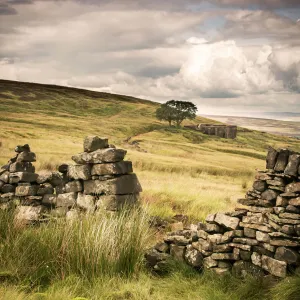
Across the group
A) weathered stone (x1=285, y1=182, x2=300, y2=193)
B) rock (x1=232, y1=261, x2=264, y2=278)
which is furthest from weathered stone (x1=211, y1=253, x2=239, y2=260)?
weathered stone (x1=285, y1=182, x2=300, y2=193)

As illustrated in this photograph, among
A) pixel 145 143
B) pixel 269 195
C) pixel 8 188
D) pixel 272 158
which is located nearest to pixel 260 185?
pixel 269 195

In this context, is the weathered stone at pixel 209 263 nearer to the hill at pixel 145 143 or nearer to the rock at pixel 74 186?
the rock at pixel 74 186

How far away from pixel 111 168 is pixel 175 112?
101 m

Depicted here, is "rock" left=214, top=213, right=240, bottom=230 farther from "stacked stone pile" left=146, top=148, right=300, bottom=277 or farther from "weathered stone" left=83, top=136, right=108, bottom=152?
"weathered stone" left=83, top=136, right=108, bottom=152

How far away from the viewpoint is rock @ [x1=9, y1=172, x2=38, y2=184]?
540 inches

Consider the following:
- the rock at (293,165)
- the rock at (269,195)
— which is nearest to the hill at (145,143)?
the rock at (269,195)

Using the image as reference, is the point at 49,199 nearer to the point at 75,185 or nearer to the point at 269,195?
the point at 75,185

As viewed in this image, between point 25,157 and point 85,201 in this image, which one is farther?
point 25,157

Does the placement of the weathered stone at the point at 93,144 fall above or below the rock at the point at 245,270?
above

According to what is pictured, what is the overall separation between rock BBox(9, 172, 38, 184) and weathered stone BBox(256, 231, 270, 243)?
26.8 feet

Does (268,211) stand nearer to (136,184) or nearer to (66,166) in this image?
(136,184)

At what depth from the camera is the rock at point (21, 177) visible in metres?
13.7

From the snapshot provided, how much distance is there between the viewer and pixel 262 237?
838 centimetres

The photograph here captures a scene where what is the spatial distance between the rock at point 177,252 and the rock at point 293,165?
118 inches
